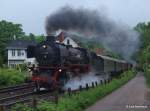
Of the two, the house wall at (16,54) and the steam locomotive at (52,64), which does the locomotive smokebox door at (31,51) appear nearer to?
the steam locomotive at (52,64)

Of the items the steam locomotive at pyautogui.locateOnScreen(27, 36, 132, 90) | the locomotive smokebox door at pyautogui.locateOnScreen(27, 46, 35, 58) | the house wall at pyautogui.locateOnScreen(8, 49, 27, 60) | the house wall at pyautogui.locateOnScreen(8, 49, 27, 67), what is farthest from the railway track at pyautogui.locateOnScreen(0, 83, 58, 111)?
the house wall at pyautogui.locateOnScreen(8, 49, 27, 60)

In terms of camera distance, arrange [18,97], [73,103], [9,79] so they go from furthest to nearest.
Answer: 1. [9,79]
2. [18,97]
3. [73,103]

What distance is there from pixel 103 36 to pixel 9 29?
81315 millimetres

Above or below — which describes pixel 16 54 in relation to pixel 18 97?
above

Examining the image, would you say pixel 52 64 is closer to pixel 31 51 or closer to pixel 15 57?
pixel 31 51

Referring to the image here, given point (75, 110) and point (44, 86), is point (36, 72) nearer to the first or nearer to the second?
point (44, 86)

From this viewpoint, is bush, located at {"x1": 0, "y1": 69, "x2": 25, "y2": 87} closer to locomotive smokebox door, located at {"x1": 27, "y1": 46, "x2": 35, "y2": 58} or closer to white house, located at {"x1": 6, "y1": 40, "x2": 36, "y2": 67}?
locomotive smokebox door, located at {"x1": 27, "y1": 46, "x2": 35, "y2": 58}

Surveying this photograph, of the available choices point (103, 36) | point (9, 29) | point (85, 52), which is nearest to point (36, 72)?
point (85, 52)

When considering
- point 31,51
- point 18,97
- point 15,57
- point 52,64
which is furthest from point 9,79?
point 15,57

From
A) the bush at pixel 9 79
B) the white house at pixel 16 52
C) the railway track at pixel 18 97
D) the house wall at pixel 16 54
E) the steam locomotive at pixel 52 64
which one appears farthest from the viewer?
the house wall at pixel 16 54

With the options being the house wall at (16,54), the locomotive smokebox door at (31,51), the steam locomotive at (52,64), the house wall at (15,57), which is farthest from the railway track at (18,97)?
the house wall at (16,54)

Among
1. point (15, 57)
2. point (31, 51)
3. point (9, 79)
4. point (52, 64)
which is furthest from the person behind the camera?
point (15, 57)

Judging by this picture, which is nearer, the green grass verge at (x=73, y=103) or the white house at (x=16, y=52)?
the green grass verge at (x=73, y=103)

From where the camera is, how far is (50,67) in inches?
1133
